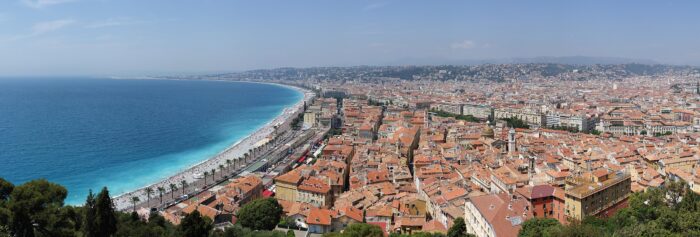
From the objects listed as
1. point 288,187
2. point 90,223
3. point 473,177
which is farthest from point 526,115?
point 90,223

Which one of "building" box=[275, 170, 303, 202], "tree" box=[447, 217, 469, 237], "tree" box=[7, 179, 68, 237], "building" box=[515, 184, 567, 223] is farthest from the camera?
"building" box=[275, 170, 303, 202]

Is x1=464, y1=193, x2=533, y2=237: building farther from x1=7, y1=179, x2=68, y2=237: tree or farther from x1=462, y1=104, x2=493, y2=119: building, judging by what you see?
x1=462, y1=104, x2=493, y2=119: building

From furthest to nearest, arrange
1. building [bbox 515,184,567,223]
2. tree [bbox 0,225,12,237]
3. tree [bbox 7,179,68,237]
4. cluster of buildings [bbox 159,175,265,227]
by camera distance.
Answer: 1. cluster of buildings [bbox 159,175,265,227]
2. building [bbox 515,184,567,223]
3. tree [bbox 7,179,68,237]
4. tree [bbox 0,225,12,237]

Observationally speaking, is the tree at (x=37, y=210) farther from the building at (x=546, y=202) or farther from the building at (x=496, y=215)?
the building at (x=546, y=202)

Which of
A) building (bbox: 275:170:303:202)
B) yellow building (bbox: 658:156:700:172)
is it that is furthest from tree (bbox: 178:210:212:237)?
yellow building (bbox: 658:156:700:172)

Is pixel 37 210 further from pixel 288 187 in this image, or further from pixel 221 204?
pixel 288 187

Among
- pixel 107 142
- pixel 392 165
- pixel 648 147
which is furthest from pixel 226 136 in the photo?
pixel 648 147

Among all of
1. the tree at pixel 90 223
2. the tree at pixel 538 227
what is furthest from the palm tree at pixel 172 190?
the tree at pixel 538 227
